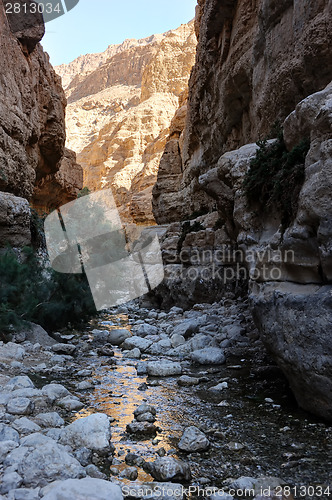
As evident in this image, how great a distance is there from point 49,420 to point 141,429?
1.01m

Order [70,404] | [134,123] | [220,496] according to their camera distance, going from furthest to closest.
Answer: [134,123] → [70,404] → [220,496]

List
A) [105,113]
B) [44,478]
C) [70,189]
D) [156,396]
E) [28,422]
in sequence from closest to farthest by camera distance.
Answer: [44,478] < [28,422] < [156,396] < [70,189] < [105,113]

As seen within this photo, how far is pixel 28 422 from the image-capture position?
3582 mm

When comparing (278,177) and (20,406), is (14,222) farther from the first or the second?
(278,177)

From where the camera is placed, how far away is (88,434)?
137 inches

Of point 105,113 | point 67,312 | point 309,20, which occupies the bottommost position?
point 67,312

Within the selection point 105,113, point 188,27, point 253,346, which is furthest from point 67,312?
point 188,27

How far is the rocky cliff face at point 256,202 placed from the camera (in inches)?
157

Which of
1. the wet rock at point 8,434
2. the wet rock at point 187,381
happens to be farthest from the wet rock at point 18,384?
the wet rock at point 187,381

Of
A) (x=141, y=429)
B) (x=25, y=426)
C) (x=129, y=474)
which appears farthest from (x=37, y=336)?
(x=129, y=474)

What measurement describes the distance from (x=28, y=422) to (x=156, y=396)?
202 centimetres

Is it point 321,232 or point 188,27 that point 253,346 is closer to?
point 321,232

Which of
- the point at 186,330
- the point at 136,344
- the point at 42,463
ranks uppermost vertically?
the point at 42,463

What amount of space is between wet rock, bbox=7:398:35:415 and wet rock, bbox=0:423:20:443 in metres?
0.61
